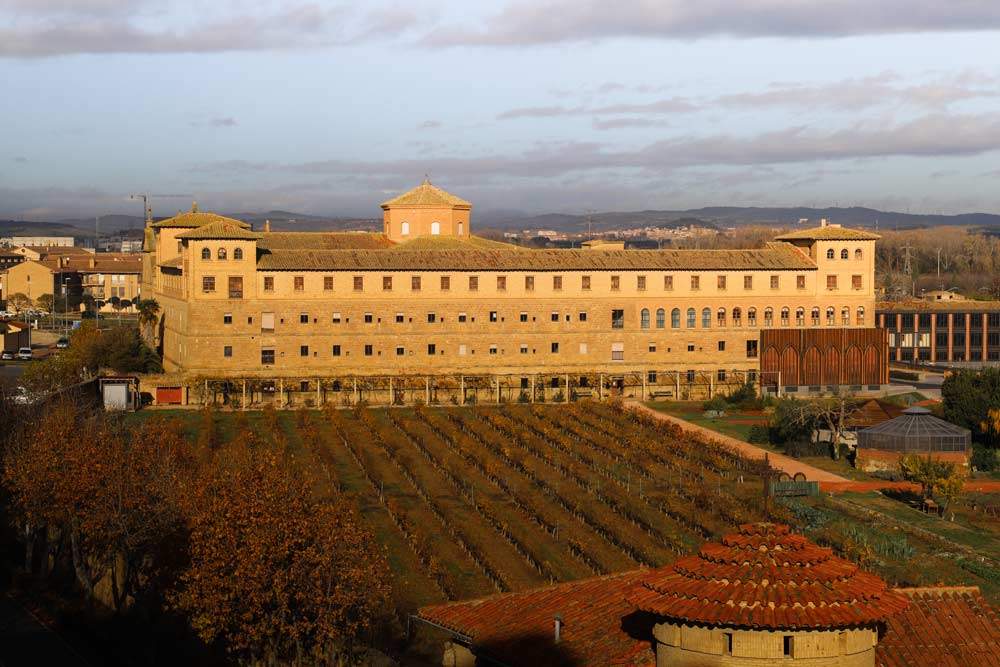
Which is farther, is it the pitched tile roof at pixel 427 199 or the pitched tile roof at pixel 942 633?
the pitched tile roof at pixel 427 199

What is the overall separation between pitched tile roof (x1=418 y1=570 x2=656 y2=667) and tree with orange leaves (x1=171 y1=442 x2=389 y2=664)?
657cm

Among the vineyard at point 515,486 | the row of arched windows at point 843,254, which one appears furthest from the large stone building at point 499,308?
the vineyard at point 515,486

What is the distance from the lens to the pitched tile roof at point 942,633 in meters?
14.9

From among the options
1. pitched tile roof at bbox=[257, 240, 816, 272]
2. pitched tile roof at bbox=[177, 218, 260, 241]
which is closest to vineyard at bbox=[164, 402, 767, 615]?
pitched tile roof at bbox=[257, 240, 816, 272]

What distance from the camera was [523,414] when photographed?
5950 cm

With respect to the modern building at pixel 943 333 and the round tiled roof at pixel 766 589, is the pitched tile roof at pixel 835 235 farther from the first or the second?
the round tiled roof at pixel 766 589

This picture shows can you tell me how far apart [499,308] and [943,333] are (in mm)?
29767

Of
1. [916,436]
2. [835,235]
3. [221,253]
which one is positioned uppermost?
[835,235]

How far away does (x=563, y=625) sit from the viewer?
17.2 meters

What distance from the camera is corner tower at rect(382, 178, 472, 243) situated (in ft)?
249

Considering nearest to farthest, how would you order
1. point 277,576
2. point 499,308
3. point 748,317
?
1. point 277,576
2. point 499,308
3. point 748,317

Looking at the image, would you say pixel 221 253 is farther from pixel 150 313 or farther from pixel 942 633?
pixel 942 633

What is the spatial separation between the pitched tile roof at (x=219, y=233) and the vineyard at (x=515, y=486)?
817 centimetres

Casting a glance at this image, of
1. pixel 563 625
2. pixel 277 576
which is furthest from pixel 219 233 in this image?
pixel 563 625
